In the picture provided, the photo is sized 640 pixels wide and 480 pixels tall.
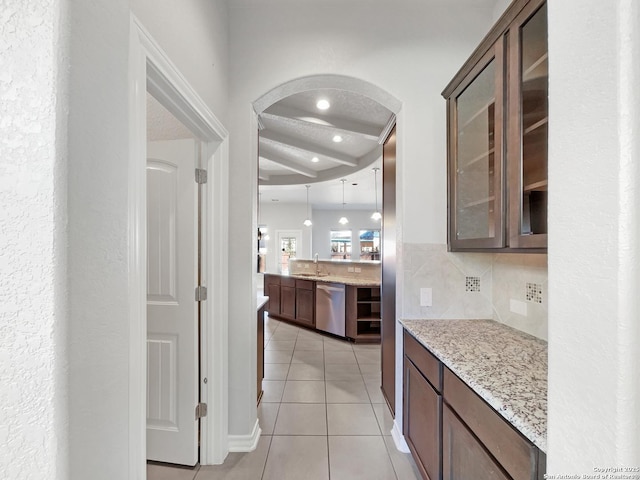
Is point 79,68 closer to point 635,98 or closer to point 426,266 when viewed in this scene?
point 635,98

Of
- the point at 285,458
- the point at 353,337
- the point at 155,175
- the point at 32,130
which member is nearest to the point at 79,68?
the point at 32,130

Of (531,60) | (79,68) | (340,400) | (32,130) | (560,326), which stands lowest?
(340,400)

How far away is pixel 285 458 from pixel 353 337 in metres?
2.53

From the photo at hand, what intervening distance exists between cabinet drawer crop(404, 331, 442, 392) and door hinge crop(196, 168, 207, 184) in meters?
1.62

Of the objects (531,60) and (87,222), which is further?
(531,60)

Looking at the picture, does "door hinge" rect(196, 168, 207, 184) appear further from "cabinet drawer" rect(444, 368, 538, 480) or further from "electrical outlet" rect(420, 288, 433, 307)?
"cabinet drawer" rect(444, 368, 538, 480)

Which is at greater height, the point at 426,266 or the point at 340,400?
the point at 426,266

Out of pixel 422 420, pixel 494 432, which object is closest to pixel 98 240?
pixel 494 432

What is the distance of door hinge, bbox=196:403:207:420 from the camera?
1793mm

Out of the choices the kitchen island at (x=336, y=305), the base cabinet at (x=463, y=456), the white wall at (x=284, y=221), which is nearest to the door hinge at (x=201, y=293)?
the base cabinet at (x=463, y=456)

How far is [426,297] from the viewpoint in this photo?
1.90 meters

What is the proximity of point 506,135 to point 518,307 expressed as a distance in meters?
0.99

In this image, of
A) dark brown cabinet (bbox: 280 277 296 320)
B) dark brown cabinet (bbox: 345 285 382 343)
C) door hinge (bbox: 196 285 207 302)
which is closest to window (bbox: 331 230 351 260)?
dark brown cabinet (bbox: 280 277 296 320)

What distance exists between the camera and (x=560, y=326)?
1.87 ft
